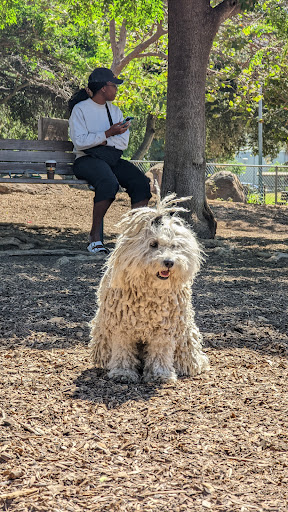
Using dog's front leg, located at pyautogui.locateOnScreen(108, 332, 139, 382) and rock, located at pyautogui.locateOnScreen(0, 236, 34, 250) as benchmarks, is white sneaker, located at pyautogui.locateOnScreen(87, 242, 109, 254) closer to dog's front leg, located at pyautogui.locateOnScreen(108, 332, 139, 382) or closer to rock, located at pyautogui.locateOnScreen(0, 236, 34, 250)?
rock, located at pyautogui.locateOnScreen(0, 236, 34, 250)

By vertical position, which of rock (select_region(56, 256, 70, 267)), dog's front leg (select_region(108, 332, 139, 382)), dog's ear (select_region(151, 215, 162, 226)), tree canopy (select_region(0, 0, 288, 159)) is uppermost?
tree canopy (select_region(0, 0, 288, 159))

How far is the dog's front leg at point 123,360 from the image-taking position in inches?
161

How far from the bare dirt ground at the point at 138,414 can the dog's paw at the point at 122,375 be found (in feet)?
0.19

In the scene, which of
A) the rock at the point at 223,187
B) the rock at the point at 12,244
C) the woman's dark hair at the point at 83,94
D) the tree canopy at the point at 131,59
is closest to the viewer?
the woman's dark hair at the point at 83,94

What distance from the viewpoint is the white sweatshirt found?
317 inches

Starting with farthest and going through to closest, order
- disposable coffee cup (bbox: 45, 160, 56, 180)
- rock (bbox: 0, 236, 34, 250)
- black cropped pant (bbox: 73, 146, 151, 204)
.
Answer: disposable coffee cup (bbox: 45, 160, 56, 180) → rock (bbox: 0, 236, 34, 250) → black cropped pant (bbox: 73, 146, 151, 204)

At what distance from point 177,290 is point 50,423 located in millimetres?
1114

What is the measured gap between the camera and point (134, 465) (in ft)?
9.85

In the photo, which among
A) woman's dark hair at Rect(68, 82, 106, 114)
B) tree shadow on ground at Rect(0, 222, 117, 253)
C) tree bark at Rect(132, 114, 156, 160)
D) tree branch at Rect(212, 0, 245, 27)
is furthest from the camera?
tree bark at Rect(132, 114, 156, 160)

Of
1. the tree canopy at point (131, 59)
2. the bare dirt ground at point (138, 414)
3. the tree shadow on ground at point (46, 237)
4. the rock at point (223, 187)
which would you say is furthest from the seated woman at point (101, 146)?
the rock at point (223, 187)

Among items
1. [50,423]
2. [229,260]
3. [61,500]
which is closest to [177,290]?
[50,423]

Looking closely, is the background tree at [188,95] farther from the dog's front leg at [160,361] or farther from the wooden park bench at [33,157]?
the dog's front leg at [160,361]

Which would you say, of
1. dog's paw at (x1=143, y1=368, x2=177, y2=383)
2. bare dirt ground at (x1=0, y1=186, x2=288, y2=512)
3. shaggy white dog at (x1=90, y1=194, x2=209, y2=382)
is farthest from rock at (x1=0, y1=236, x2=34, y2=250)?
dog's paw at (x1=143, y1=368, x2=177, y2=383)

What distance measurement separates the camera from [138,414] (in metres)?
3.63
